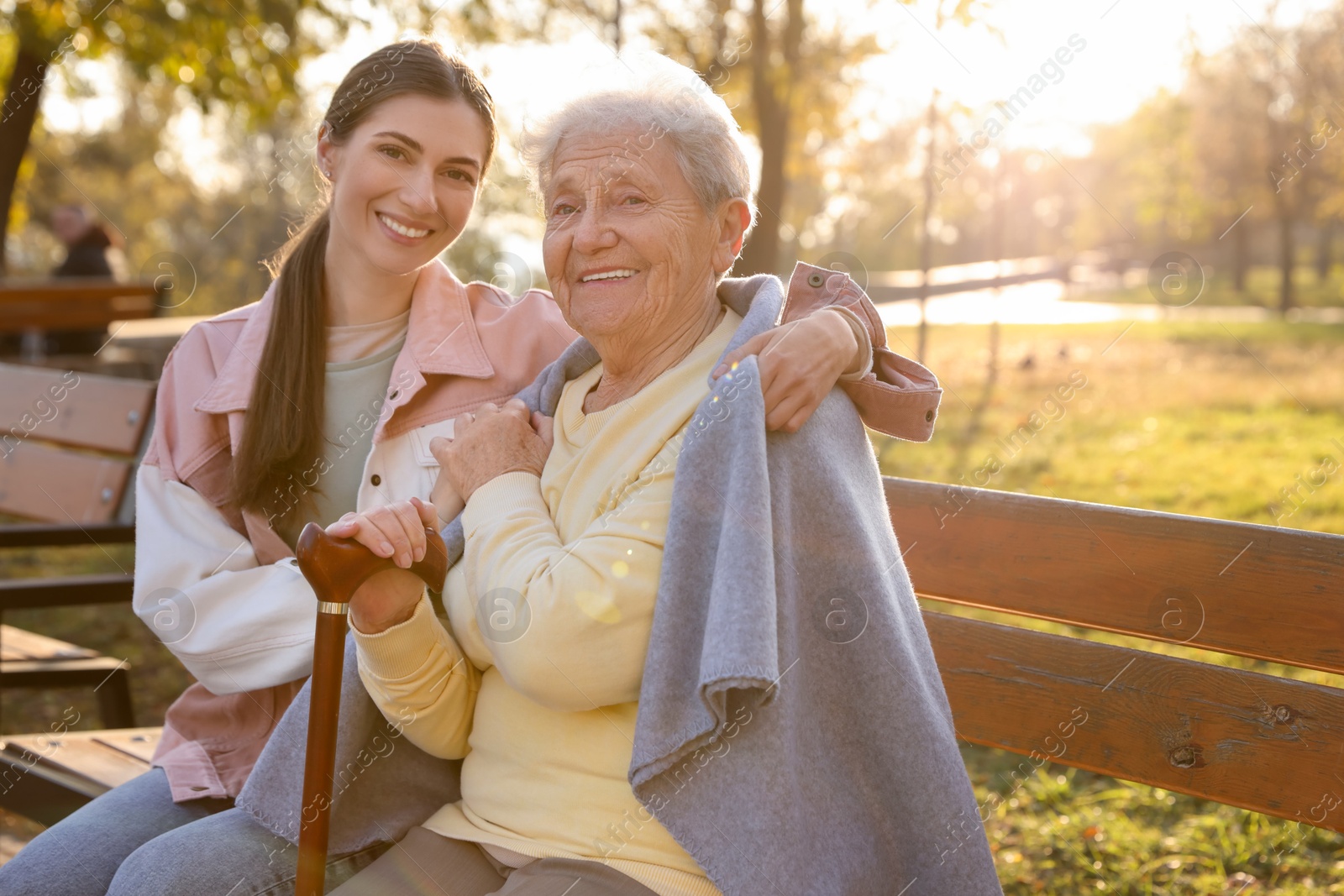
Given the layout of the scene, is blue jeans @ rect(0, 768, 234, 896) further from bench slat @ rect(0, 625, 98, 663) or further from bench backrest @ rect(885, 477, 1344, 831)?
bench backrest @ rect(885, 477, 1344, 831)

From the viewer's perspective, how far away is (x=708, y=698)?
Answer: 1.72 meters

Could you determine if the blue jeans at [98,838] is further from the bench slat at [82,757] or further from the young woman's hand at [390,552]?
the young woman's hand at [390,552]

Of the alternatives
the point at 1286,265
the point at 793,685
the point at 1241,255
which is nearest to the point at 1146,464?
the point at 793,685

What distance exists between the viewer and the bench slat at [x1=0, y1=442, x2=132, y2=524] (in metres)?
4.15

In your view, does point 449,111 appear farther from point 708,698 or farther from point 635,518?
point 708,698

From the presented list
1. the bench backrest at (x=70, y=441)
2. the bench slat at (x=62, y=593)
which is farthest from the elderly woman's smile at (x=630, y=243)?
the bench backrest at (x=70, y=441)

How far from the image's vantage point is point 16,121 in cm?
1047

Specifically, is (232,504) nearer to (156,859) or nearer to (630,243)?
(156,859)

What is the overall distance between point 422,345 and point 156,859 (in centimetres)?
123

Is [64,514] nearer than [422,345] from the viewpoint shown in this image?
No

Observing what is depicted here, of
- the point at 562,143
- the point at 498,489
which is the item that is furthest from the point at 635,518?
the point at 562,143

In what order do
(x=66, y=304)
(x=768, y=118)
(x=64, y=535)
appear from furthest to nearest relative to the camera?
(x=66, y=304) < (x=768, y=118) < (x=64, y=535)

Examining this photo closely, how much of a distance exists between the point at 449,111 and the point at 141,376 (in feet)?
14.4

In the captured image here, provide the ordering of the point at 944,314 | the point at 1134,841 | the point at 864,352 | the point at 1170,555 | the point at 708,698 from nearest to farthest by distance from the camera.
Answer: the point at 708,698
the point at 864,352
the point at 1170,555
the point at 1134,841
the point at 944,314
